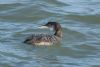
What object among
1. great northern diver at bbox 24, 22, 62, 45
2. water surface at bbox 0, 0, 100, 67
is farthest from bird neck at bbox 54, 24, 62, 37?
water surface at bbox 0, 0, 100, 67

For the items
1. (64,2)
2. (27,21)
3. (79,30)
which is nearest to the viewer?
(79,30)

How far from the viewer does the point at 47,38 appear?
46.7 feet

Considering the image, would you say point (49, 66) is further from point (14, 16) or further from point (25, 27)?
point (14, 16)

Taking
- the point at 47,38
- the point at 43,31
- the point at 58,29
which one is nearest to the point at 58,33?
the point at 58,29

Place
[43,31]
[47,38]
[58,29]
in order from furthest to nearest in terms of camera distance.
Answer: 1. [43,31]
2. [58,29]
3. [47,38]

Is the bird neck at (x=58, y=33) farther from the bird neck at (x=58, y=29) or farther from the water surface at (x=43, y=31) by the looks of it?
the water surface at (x=43, y=31)

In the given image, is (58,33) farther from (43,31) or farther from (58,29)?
(43,31)

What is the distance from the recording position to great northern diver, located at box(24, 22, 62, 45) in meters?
13.9

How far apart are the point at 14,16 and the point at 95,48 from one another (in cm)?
421

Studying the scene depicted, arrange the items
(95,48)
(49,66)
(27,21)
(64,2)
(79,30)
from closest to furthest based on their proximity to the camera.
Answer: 1. (49,66)
2. (95,48)
3. (79,30)
4. (27,21)
5. (64,2)

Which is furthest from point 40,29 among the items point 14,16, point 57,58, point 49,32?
point 57,58

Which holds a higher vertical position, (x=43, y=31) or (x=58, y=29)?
(x=58, y=29)

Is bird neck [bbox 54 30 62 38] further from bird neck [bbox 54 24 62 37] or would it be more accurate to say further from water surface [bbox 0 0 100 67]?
water surface [bbox 0 0 100 67]

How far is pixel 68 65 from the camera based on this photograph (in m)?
12.3
